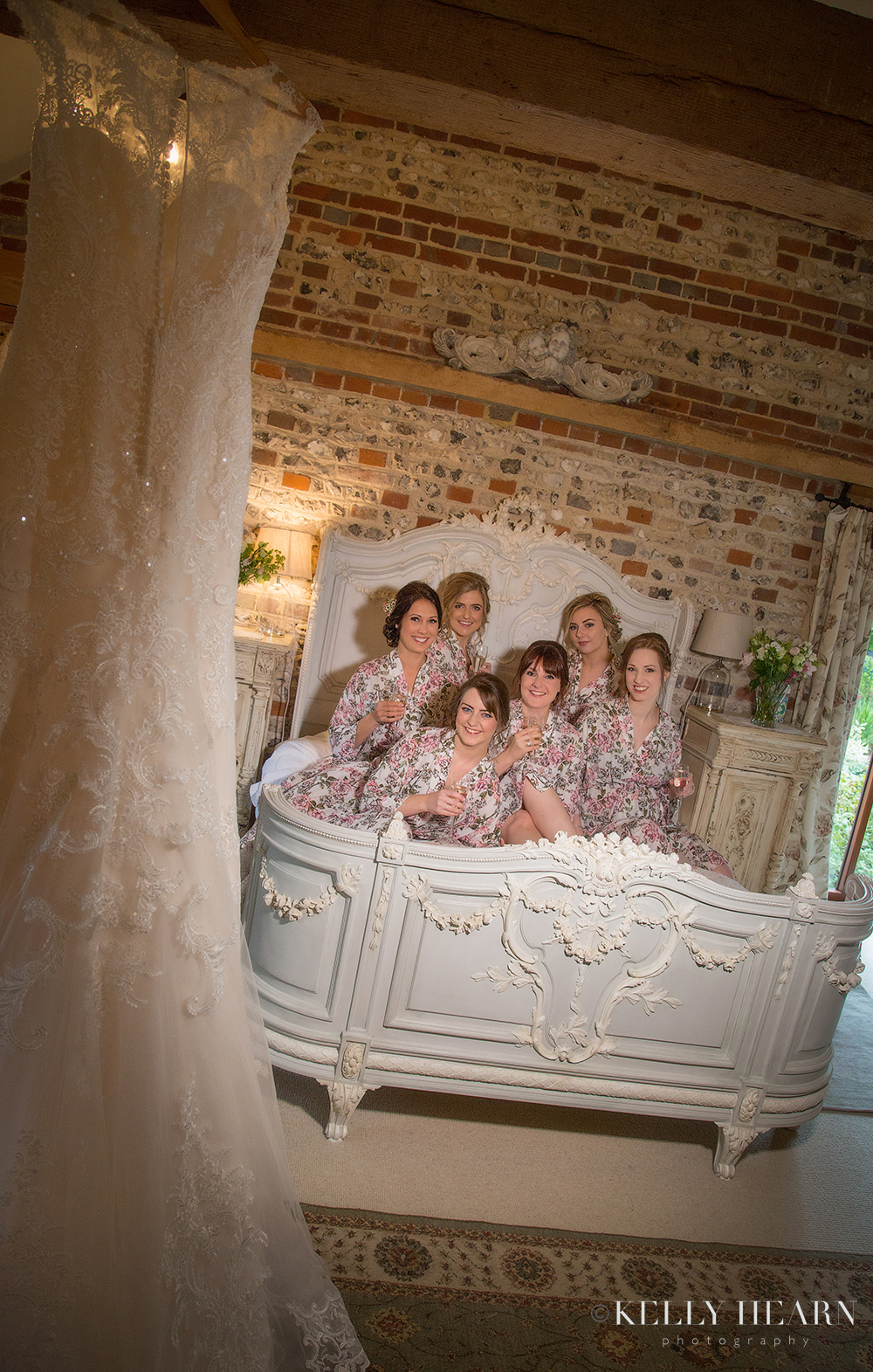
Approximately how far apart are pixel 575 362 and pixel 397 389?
93 centimetres

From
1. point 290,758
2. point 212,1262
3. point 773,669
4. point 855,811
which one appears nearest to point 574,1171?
point 212,1262

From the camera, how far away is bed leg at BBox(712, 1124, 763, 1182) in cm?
297

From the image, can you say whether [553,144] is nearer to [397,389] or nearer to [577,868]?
[397,389]

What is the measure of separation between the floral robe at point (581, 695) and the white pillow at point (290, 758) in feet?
3.56

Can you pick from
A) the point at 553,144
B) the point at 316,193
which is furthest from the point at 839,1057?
the point at 316,193

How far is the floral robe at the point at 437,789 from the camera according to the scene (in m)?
3.16

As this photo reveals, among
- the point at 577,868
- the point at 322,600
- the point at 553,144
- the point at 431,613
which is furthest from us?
the point at 322,600

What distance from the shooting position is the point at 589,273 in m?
4.75

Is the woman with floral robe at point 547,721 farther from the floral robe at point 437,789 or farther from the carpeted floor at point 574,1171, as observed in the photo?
the carpeted floor at point 574,1171

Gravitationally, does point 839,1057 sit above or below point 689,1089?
below

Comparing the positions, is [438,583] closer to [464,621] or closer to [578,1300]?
[464,621]

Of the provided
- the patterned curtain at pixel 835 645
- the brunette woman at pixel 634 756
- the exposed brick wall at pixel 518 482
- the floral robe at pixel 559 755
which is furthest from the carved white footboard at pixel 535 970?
the exposed brick wall at pixel 518 482

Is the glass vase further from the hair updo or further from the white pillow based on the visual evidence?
the white pillow

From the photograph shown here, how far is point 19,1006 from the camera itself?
1.58m
